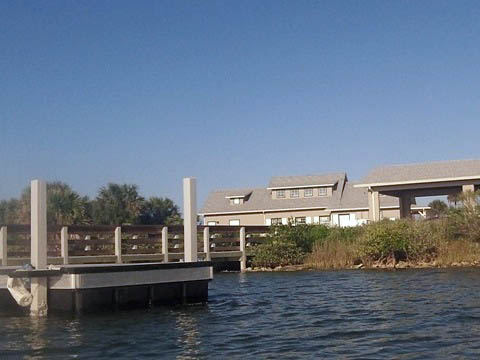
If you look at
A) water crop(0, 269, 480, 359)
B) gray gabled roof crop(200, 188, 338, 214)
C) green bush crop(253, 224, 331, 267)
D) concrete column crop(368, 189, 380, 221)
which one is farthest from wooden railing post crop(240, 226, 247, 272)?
gray gabled roof crop(200, 188, 338, 214)

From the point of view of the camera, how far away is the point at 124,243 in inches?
1185

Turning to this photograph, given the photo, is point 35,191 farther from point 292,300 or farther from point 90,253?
point 90,253

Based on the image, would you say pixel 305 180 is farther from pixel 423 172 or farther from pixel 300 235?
pixel 300 235

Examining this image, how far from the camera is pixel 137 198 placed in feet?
201

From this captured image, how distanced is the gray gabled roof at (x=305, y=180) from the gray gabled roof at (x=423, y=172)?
36.9 feet

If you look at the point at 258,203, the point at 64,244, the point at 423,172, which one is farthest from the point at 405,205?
the point at 64,244

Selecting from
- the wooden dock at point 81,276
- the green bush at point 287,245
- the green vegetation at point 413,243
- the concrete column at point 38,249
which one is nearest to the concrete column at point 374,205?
the green bush at point 287,245

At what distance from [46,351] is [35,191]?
5.74 m

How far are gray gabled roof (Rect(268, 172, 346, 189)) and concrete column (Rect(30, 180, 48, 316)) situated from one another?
4140cm

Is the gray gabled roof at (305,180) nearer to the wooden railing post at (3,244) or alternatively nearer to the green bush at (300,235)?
the green bush at (300,235)

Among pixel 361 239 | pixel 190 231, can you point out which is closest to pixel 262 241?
pixel 361 239

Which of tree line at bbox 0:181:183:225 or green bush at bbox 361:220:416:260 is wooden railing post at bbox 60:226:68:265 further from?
green bush at bbox 361:220:416:260

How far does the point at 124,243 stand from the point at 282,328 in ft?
54.7

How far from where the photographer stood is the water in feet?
39.0
